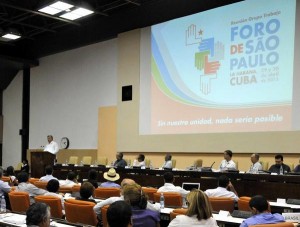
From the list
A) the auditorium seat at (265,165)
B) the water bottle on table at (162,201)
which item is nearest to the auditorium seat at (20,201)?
the water bottle on table at (162,201)

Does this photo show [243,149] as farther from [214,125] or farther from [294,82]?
[294,82]

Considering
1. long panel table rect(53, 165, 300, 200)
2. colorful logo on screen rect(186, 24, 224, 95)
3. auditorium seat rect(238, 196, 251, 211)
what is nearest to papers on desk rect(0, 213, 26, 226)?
auditorium seat rect(238, 196, 251, 211)

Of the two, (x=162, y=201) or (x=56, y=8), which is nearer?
(x=162, y=201)

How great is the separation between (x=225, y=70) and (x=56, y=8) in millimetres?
5376

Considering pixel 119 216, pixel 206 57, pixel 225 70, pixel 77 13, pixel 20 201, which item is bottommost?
pixel 20 201

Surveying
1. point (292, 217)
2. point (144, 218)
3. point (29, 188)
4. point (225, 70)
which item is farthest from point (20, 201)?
point (225, 70)

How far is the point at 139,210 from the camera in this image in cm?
352

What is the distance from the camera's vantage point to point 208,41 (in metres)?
10.2

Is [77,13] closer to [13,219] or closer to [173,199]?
[173,199]

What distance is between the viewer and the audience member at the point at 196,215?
10.0 ft

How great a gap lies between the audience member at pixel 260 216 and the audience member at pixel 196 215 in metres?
0.37

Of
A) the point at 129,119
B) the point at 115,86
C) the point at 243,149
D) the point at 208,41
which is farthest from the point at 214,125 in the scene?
the point at 115,86

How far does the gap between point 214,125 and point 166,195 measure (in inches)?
204

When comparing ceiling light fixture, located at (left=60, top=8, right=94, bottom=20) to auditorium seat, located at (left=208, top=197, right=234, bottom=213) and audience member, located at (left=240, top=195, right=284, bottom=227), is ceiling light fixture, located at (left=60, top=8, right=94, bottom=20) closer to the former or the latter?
auditorium seat, located at (left=208, top=197, right=234, bottom=213)
